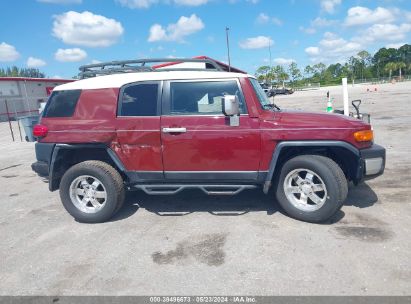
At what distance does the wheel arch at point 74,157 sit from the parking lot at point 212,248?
662mm

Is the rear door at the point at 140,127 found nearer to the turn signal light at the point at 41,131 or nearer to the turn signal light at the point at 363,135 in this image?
the turn signal light at the point at 41,131

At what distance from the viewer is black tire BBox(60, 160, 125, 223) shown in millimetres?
4586

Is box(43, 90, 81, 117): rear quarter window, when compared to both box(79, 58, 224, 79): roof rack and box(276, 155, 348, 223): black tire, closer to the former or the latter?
box(79, 58, 224, 79): roof rack

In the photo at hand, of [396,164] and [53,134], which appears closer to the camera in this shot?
[53,134]

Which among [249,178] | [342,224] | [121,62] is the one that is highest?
→ [121,62]

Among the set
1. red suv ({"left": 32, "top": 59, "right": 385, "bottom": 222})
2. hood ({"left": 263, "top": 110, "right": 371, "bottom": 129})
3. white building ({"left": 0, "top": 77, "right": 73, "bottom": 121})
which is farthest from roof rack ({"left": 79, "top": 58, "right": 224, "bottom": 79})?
white building ({"left": 0, "top": 77, "right": 73, "bottom": 121})

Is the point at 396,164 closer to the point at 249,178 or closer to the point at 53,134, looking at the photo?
the point at 249,178

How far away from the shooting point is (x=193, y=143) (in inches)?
173

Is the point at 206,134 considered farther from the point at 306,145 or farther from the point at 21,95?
the point at 21,95

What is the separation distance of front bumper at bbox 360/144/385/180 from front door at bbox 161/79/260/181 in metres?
1.30

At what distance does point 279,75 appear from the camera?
10206 centimetres

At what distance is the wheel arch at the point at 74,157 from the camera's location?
4676mm

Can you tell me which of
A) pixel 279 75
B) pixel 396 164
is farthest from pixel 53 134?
pixel 279 75

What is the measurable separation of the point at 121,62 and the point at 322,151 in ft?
10.5
